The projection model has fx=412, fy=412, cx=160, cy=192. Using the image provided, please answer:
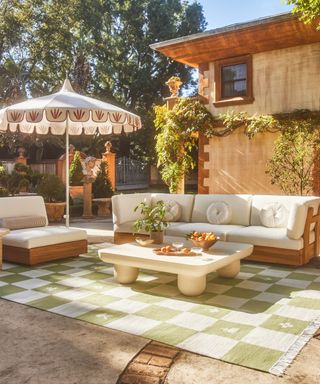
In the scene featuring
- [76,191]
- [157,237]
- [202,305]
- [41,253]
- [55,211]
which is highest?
[76,191]

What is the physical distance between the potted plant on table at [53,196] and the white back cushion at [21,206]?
371 cm

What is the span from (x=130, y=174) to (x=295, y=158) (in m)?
13.2

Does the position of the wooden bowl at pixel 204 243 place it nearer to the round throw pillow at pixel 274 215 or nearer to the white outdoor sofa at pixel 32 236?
the round throw pillow at pixel 274 215

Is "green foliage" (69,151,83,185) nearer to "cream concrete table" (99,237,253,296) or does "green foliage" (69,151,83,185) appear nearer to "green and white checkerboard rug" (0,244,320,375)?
"green and white checkerboard rug" (0,244,320,375)

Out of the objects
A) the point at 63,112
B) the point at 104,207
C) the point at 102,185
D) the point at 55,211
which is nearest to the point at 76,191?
the point at 102,185

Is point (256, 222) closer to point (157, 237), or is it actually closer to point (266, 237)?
point (266, 237)

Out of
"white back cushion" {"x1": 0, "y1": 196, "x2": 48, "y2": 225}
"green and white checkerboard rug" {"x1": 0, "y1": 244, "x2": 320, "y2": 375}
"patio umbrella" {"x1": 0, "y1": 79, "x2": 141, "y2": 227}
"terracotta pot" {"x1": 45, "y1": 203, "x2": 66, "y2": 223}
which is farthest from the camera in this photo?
"terracotta pot" {"x1": 45, "y1": 203, "x2": 66, "y2": 223}

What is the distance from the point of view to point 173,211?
23.5 ft

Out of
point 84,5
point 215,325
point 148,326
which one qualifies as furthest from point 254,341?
point 84,5

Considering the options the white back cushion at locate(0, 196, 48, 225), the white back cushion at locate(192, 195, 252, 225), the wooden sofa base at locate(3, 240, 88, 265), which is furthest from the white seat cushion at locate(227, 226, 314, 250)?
the white back cushion at locate(0, 196, 48, 225)

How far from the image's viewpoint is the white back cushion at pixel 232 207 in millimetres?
6711

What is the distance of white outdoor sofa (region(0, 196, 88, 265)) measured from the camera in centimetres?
574

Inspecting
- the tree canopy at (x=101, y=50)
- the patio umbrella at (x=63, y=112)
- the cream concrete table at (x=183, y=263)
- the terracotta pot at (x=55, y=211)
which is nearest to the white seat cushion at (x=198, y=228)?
the cream concrete table at (x=183, y=263)

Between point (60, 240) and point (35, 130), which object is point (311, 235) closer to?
point (60, 240)
